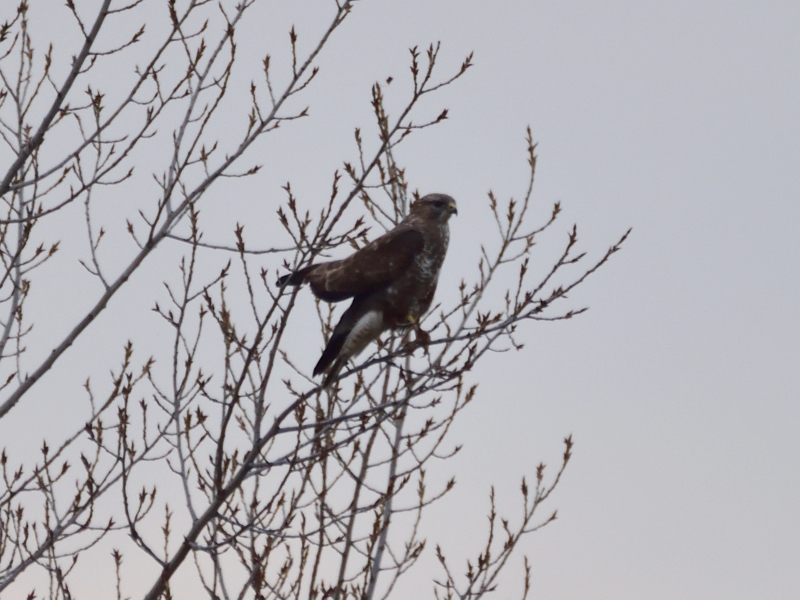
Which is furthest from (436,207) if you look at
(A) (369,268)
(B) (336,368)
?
(B) (336,368)

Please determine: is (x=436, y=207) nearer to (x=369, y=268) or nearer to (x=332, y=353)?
(x=369, y=268)

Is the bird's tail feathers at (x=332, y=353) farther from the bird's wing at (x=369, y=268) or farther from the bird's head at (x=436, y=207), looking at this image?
the bird's head at (x=436, y=207)

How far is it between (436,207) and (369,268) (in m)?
0.67

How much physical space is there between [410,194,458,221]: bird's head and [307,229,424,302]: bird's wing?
275mm

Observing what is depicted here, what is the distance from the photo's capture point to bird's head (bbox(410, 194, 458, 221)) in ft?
18.3

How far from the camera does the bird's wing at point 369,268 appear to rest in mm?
5141

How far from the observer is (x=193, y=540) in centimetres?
314

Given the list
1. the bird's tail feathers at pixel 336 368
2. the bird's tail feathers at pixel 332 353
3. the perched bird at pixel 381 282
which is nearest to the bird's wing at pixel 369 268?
the perched bird at pixel 381 282

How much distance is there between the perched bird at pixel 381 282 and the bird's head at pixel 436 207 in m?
0.15

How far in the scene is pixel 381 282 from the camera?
5215 mm

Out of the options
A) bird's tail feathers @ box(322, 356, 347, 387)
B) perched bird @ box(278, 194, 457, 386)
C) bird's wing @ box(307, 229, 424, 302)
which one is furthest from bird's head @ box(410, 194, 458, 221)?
bird's tail feathers @ box(322, 356, 347, 387)

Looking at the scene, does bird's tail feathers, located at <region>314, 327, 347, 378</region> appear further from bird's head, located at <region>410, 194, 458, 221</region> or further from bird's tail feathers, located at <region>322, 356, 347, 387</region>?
bird's head, located at <region>410, 194, 458, 221</region>

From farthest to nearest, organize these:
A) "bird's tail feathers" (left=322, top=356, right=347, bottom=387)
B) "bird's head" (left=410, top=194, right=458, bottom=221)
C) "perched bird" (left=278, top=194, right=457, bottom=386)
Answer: "bird's head" (left=410, top=194, right=458, bottom=221) → "perched bird" (left=278, top=194, right=457, bottom=386) → "bird's tail feathers" (left=322, top=356, right=347, bottom=387)

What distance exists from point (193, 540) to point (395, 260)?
7.82 feet
